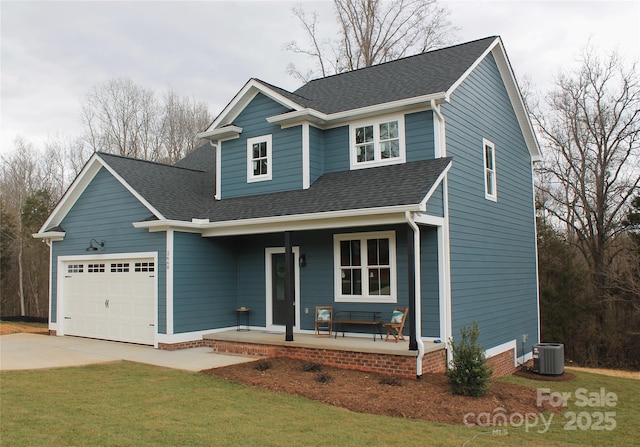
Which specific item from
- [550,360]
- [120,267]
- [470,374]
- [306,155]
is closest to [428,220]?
[470,374]

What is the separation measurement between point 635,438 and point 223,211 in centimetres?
996

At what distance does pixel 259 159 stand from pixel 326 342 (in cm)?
552

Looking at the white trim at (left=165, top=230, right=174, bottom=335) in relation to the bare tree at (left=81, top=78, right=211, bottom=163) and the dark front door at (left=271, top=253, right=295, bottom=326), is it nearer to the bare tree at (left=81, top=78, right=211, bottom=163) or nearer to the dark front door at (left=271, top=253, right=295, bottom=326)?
the dark front door at (left=271, top=253, right=295, bottom=326)

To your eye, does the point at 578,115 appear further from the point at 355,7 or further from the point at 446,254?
the point at 446,254

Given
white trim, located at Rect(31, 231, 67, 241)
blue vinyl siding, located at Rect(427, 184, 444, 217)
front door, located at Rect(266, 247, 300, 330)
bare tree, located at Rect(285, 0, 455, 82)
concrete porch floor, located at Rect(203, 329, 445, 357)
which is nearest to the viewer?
concrete porch floor, located at Rect(203, 329, 445, 357)

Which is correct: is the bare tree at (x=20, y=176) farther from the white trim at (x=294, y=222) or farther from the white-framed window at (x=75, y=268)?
the white trim at (x=294, y=222)

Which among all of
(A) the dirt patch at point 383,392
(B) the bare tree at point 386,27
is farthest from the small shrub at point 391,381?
(B) the bare tree at point 386,27

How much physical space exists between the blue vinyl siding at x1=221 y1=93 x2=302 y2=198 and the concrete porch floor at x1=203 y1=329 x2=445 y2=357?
3.70 meters

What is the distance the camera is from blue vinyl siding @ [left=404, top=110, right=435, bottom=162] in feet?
39.4

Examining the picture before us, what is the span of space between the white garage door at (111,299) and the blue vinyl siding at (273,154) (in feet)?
10.5

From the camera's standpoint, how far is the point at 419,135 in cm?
1220

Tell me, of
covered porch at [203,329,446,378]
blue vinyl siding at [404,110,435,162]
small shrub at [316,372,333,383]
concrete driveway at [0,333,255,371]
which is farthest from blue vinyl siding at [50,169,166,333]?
blue vinyl siding at [404,110,435,162]

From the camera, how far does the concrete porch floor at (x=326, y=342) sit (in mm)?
10320

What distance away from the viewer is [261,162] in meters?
14.4
